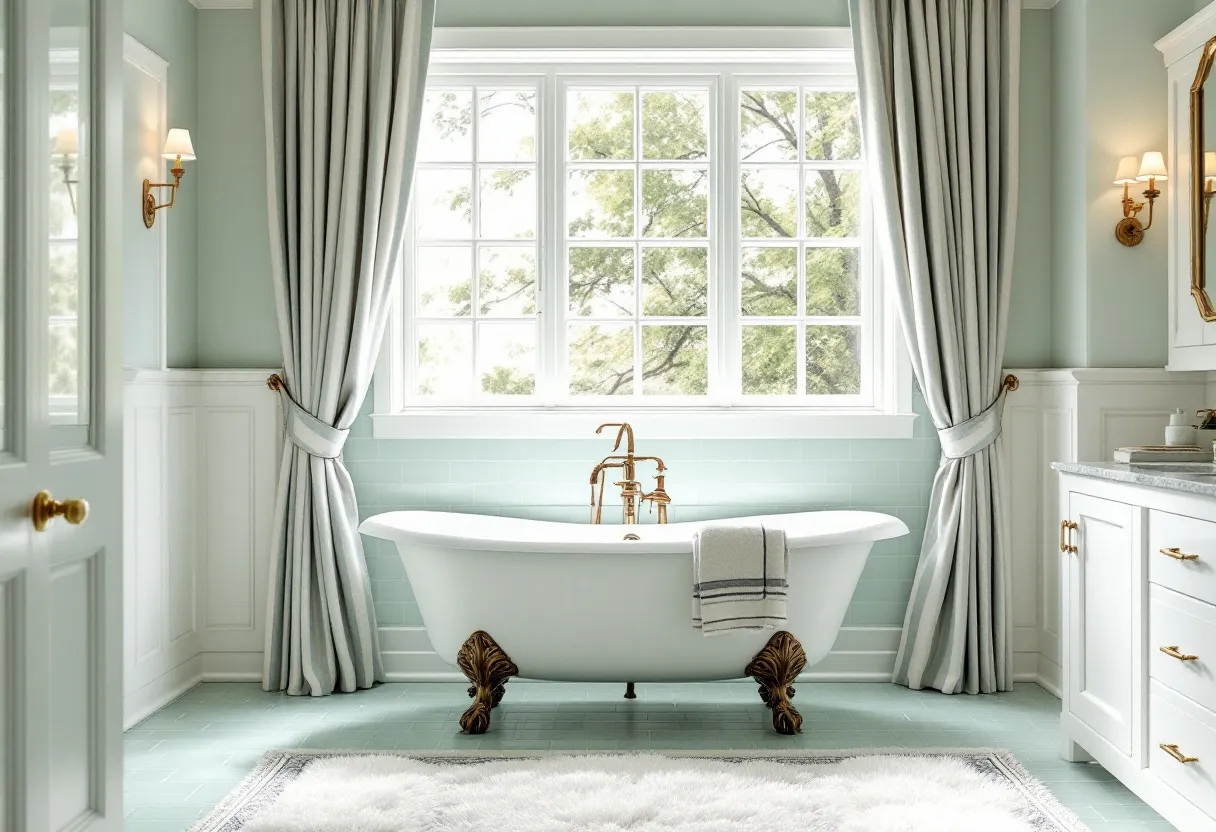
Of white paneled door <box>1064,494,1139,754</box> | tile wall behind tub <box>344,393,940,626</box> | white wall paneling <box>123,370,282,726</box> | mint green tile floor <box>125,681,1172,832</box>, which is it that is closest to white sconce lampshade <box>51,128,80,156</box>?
mint green tile floor <box>125,681,1172,832</box>

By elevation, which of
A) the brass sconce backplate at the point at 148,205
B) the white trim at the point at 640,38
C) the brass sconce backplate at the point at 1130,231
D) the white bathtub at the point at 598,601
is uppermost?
the white trim at the point at 640,38

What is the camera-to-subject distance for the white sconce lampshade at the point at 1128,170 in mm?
3535

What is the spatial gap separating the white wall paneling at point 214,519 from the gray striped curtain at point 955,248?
8.35 ft

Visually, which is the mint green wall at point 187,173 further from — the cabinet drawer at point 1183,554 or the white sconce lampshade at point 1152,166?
the white sconce lampshade at point 1152,166

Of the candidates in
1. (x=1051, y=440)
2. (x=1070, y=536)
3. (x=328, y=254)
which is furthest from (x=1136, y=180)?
(x=328, y=254)

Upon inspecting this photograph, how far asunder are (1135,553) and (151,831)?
2652 millimetres

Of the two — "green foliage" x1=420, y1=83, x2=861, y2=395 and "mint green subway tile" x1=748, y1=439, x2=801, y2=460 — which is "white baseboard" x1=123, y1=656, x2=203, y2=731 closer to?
→ "green foliage" x1=420, y1=83, x2=861, y2=395

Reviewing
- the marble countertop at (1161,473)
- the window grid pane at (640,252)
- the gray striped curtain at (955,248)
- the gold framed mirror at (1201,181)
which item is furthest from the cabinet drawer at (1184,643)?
the window grid pane at (640,252)

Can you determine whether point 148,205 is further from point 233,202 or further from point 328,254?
point 328,254

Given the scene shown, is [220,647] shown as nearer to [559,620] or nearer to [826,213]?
[559,620]

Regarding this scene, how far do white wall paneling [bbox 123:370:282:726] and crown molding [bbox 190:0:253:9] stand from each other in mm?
1440

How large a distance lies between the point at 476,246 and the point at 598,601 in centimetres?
166

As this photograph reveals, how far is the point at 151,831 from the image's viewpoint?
2586mm

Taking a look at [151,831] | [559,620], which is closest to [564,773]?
[559,620]
